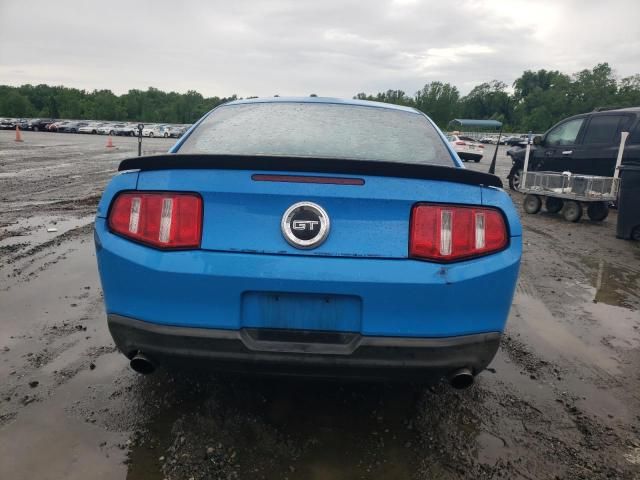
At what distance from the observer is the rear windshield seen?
2617mm

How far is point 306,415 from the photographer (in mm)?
2479

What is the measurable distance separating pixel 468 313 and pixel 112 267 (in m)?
1.49

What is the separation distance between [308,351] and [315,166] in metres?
0.75

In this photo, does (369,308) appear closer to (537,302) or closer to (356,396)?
(356,396)

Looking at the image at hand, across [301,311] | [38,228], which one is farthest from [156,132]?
[301,311]

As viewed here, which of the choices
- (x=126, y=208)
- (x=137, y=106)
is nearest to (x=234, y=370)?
(x=126, y=208)

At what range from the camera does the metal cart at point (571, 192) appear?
8.52 meters

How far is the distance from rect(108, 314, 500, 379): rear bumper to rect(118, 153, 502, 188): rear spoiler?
662 mm

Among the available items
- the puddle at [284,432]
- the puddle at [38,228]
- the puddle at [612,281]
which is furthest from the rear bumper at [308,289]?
the puddle at [38,228]

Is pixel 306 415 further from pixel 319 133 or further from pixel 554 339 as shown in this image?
pixel 554 339

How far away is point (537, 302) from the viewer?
4.53 m

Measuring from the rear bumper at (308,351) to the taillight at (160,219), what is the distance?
356mm

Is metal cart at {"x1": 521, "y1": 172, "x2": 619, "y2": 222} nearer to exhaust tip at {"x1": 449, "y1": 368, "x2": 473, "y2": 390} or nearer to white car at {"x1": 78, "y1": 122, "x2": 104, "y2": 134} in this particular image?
exhaust tip at {"x1": 449, "y1": 368, "x2": 473, "y2": 390}

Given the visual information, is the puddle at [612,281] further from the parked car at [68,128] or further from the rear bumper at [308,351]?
the parked car at [68,128]
